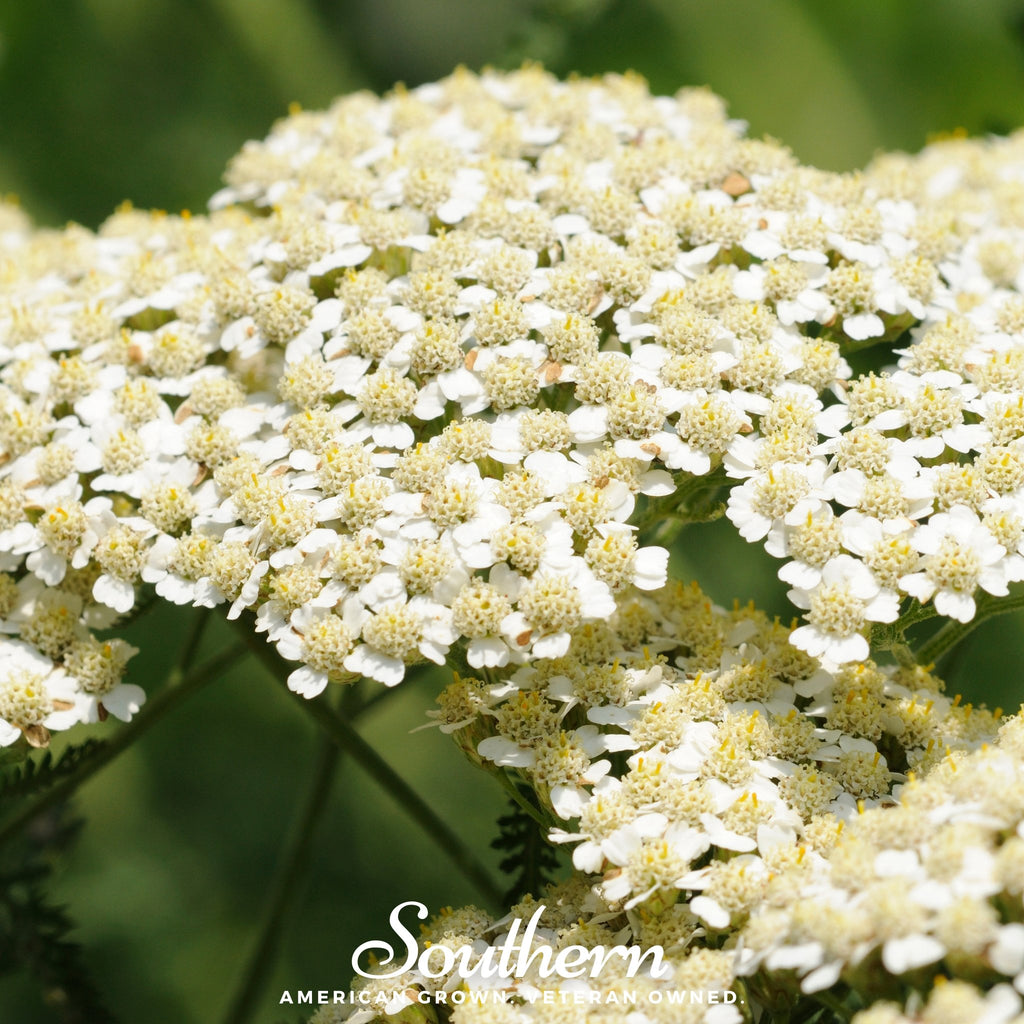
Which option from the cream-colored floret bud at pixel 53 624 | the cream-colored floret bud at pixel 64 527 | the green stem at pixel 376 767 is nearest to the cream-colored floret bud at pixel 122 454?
the cream-colored floret bud at pixel 64 527

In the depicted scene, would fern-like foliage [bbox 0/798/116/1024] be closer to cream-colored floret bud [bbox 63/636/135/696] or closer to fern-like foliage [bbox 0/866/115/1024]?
fern-like foliage [bbox 0/866/115/1024]

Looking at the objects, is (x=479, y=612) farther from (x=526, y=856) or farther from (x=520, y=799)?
(x=526, y=856)

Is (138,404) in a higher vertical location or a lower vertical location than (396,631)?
higher

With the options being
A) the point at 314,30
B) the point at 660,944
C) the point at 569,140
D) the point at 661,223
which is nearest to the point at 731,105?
the point at 314,30

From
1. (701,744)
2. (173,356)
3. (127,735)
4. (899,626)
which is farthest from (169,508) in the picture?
(899,626)

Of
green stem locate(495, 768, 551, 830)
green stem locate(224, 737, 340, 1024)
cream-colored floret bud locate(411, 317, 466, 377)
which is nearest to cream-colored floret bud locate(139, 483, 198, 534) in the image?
cream-colored floret bud locate(411, 317, 466, 377)

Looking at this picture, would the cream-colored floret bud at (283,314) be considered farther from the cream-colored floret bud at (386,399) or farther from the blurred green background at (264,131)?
the blurred green background at (264,131)
